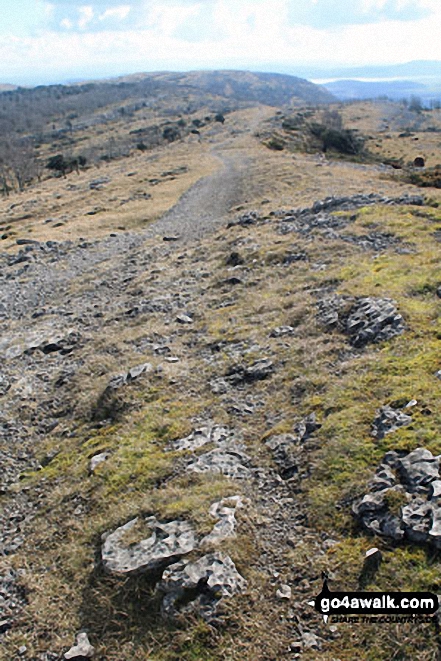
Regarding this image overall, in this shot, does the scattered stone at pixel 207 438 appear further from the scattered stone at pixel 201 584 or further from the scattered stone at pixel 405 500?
the scattered stone at pixel 405 500

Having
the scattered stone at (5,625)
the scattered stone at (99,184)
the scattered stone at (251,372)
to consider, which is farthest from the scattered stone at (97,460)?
the scattered stone at (99,184)

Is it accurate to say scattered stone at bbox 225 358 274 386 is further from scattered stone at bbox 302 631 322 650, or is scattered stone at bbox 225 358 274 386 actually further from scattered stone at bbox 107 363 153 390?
scattered stone at bbox 302 631 322 650

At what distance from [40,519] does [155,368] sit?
20.0ft

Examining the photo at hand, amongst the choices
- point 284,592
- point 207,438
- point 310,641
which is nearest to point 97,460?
point 207,438

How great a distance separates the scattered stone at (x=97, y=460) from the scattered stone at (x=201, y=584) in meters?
4.42

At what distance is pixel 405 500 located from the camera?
313 inches

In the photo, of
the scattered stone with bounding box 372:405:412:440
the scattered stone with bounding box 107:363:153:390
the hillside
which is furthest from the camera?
the scattered stone with bounding box 107:363:153:390

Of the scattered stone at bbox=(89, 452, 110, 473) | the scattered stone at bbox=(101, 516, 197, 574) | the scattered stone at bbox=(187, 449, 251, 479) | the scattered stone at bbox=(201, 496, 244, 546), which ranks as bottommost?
the scattered stone at bbox=(89, 452, 110, 473)

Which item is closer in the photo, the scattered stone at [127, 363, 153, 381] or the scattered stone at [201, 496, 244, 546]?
the scattered stone at [201, 496, 244, 546]

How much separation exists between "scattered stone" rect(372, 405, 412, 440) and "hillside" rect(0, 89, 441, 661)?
0.05 m

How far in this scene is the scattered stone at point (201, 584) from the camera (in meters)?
7.42

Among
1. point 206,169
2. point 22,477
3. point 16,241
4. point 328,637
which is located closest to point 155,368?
point 22,477

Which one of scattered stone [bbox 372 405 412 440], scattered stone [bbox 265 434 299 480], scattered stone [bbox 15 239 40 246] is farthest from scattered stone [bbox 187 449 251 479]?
scattered stone [bbox 15 239 40 246]

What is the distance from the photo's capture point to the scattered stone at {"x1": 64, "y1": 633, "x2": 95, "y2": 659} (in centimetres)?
746
